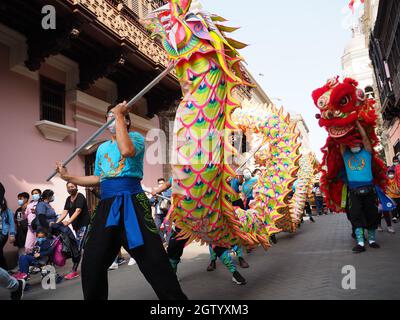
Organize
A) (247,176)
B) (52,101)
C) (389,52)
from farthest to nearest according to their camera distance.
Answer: (389,52) → (52,101) → (247,176)

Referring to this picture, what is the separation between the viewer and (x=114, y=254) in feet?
8.50

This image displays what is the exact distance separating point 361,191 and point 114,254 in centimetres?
405

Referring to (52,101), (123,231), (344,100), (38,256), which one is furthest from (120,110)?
(52,101)

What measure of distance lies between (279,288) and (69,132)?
622cm

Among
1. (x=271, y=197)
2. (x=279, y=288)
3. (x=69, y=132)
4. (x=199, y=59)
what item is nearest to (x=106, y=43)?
(x=69, y=132)

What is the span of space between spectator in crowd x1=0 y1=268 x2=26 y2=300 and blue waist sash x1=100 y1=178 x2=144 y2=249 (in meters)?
1.89

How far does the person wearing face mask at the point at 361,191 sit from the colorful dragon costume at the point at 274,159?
2.74 ft

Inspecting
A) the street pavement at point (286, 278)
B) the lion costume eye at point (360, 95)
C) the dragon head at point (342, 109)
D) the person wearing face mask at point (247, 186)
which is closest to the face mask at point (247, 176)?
the person wearing face mask at point (247, 186)

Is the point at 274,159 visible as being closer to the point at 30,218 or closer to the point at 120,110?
the point at 120,110

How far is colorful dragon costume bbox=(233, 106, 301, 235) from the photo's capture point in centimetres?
502

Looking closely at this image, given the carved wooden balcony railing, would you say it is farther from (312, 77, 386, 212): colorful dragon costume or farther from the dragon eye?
the dragon eye

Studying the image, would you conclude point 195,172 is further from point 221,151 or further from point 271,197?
point 271,197

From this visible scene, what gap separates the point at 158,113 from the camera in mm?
11984

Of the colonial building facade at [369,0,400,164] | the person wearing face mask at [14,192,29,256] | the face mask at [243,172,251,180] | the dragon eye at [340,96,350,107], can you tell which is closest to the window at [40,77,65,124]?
the person wearing face mask at [14,192,29,256]
